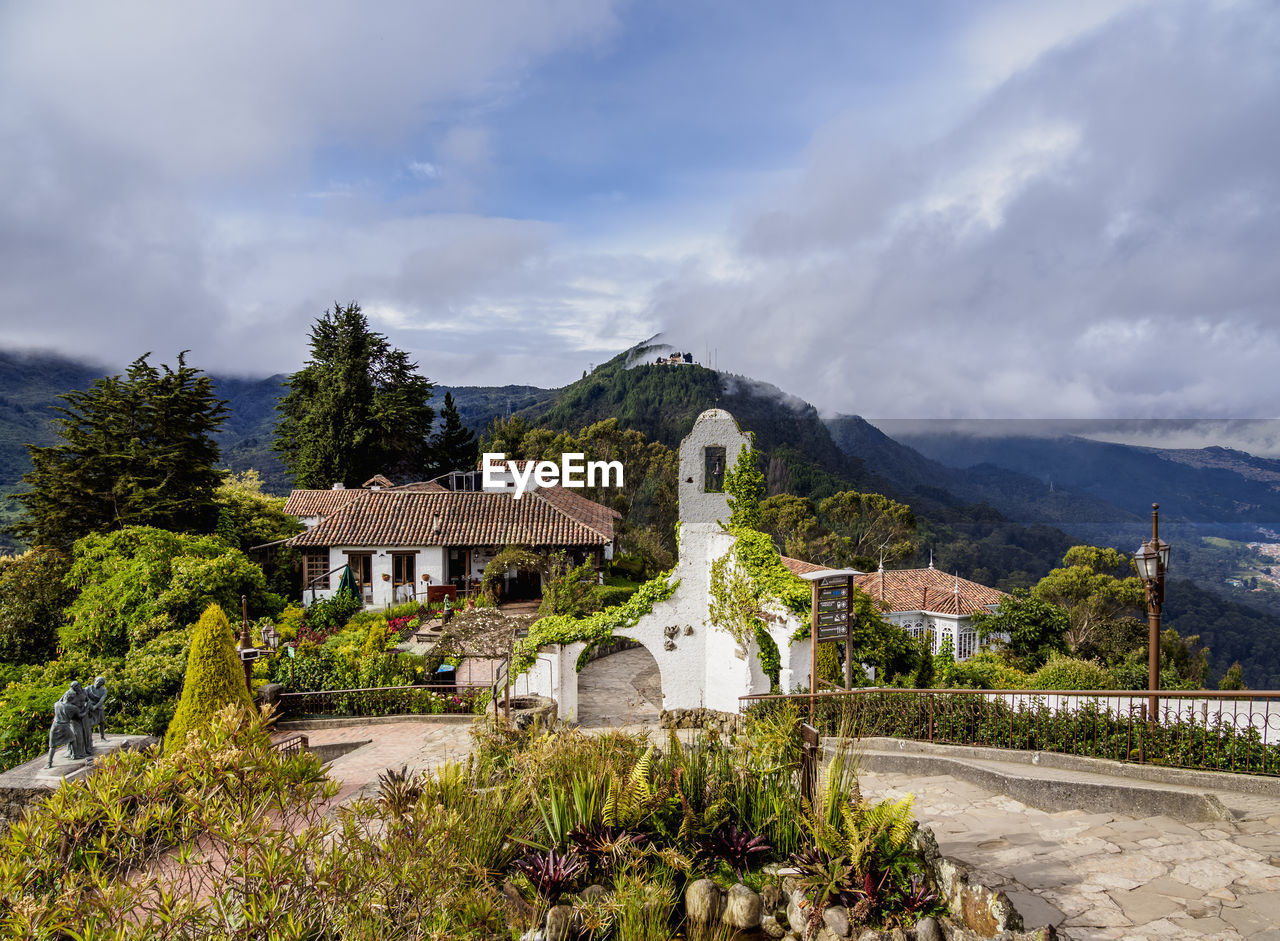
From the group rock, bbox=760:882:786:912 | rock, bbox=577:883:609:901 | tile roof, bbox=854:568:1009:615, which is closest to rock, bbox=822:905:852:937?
rock, bbox=760:882:786:912

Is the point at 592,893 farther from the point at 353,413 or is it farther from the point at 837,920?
the point at 353,413

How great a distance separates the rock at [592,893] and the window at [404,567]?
76.4 ft

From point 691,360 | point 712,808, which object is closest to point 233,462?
point 691,360

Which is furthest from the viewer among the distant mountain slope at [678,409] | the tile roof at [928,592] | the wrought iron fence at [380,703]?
the distant mountain slope at [678,409]

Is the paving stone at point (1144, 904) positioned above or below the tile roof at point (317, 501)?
below

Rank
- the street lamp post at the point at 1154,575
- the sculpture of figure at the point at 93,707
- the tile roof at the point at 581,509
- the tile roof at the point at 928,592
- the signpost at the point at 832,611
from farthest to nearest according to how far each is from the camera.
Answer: the tile roof at the point at 928,592 → the tile roof at the point at 581,509 → the signpost at the point at 832,611 → the street lamp post at the point at 1154,575 → the sculpture of figure at the point at 93,707

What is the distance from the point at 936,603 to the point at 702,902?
1118 inches

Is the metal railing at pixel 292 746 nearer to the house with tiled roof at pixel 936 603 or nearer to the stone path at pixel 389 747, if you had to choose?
the stone path at pixel 389 747

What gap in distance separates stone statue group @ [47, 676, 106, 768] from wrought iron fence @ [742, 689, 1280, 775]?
8.71 m

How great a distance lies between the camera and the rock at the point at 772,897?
223 inches

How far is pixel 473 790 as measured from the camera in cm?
624

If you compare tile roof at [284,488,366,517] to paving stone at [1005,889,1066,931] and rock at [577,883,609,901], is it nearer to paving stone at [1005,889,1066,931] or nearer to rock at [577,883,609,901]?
rock at [577,883,609,901]

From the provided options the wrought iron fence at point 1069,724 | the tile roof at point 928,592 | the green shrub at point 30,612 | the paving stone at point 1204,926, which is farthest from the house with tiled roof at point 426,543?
the paving stone at point 1204,926

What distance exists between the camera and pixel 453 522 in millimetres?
28312
